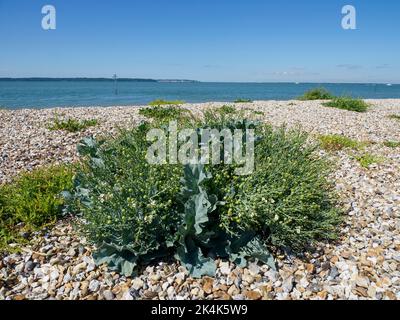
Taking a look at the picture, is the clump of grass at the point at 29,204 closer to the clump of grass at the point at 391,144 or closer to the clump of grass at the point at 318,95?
the clump of grass at the point at 391,144

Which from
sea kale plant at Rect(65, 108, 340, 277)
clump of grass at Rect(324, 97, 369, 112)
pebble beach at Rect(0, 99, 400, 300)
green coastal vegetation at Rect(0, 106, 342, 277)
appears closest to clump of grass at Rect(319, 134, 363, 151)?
pebble beach at Rect(0, 99, 400, 300)

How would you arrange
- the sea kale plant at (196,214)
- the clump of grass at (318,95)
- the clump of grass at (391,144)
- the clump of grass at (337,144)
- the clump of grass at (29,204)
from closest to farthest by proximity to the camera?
the sea kale plant at (196,214), the clump of grass at (29,204), the clump of grass at (337,144), the clump of grass at (391,144), the clump of grass at (318,95)

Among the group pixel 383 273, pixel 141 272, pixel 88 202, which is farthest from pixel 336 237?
pixel 88 202

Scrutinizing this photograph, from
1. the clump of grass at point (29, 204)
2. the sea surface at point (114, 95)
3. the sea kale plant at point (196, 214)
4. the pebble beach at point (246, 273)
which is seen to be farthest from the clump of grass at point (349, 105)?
the clump of grass at point (29, 204)

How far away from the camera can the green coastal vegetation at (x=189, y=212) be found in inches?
105

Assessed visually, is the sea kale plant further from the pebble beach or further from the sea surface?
the sea surface

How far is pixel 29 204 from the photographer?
11.5 ft

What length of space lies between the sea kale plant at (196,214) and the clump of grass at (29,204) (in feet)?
1.38

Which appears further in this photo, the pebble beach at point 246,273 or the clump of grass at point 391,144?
the clump of grass at point 391,144

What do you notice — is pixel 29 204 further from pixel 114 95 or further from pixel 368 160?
pixel 114 95

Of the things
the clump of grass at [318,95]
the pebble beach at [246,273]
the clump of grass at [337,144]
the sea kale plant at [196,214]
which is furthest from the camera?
the clump of grass at [318,95]

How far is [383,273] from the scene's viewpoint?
271 cm
